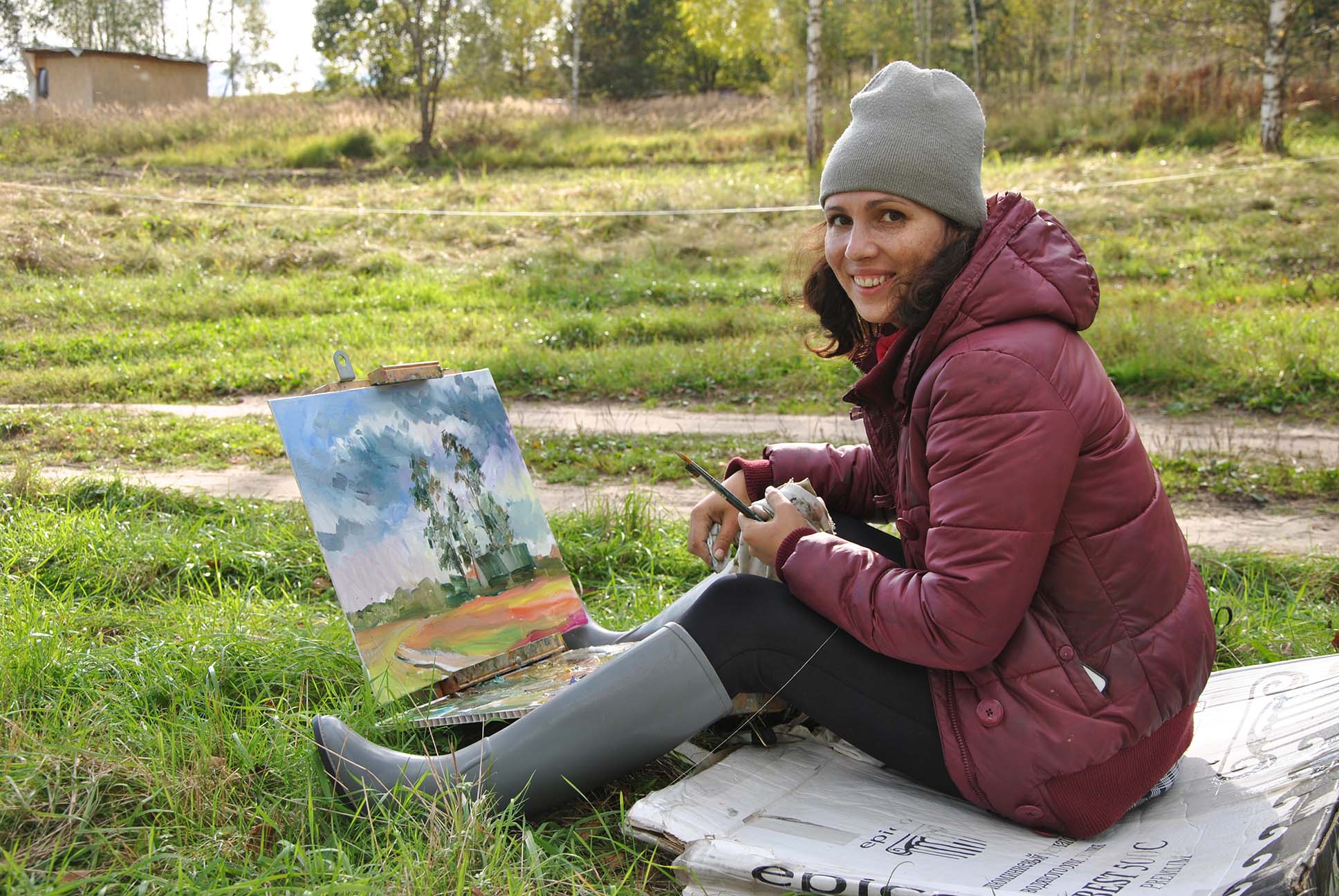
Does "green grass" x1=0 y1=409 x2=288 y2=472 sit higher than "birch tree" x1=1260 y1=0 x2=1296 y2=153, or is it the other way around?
"birch tree" x1=1260 y1=0 x2=1296 y2=153

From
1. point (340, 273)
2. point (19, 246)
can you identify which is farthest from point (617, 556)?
point (19, 246)

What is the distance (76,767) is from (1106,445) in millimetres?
2088

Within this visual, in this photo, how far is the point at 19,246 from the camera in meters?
10.0

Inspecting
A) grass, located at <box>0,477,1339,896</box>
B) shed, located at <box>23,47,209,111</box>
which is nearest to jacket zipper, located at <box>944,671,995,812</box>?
Result: grass, located at <box>0,477,1339,896</box>

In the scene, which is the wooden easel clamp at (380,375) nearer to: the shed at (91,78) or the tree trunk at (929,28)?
the shed at (91,78)

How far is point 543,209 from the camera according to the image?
1310 centimetres

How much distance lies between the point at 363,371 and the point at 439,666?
15.1 feet

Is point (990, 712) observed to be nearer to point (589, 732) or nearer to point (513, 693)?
point (589, 732)

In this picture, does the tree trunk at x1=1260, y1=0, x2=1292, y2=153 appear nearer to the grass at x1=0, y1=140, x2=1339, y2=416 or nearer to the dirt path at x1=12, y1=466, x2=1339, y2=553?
the grass at x1=0, y1=140, x2=1339, y2=416

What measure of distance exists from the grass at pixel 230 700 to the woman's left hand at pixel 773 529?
0.63 meters

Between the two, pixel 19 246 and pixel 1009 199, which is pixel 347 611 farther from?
pixel 19 246

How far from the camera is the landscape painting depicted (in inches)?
104

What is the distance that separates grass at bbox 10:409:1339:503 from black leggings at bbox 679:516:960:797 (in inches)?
106

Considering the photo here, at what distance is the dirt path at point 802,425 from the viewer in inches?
210
